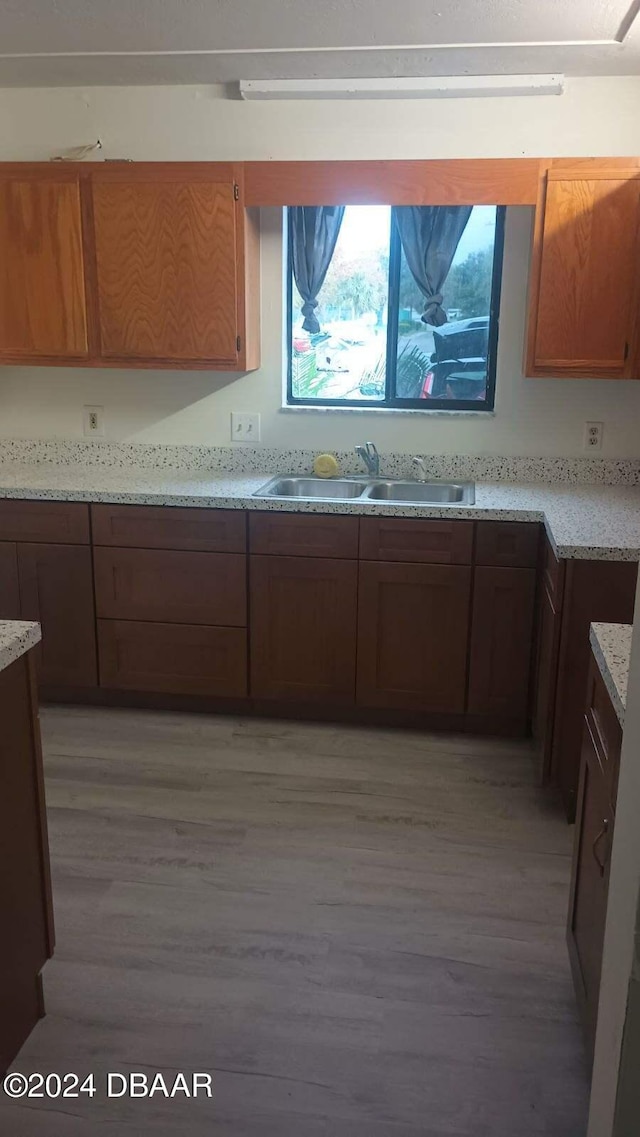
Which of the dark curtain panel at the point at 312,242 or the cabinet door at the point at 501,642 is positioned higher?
the dark curtain panel at the point at 312,242

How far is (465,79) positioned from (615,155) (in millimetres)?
621

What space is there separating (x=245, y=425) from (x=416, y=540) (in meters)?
1.00

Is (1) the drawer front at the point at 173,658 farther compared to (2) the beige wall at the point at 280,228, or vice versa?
(1) the drawer front at the point at 173,658

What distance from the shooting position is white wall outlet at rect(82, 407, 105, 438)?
3.84m

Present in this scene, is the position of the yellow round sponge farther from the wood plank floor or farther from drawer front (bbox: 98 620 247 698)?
the wood plank floor

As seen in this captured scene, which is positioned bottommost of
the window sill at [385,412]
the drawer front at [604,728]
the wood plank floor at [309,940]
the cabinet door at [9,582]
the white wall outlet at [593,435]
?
the wood plank floor at [309,940]

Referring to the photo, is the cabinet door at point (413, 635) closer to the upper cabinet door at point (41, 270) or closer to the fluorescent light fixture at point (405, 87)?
the upper cabinet door at point (41, 270)

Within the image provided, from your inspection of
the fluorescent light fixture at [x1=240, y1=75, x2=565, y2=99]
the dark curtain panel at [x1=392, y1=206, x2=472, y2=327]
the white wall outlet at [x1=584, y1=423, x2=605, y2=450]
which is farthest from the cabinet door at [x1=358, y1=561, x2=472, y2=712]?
the fluorescent light fixture at [x1=240, y1=75, x2=565, y2=99]

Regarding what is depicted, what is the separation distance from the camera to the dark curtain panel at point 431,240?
11.6 ft

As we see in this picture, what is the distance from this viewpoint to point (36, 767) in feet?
6.08

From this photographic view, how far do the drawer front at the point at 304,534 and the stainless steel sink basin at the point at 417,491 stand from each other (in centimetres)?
38

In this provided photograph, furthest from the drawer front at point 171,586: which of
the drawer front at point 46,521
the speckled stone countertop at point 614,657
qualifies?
the speckled stone countertop at point 614,657

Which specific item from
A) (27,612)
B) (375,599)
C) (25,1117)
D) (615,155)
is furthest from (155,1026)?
(615,155)

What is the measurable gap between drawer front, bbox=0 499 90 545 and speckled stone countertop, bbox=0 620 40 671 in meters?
1.62
